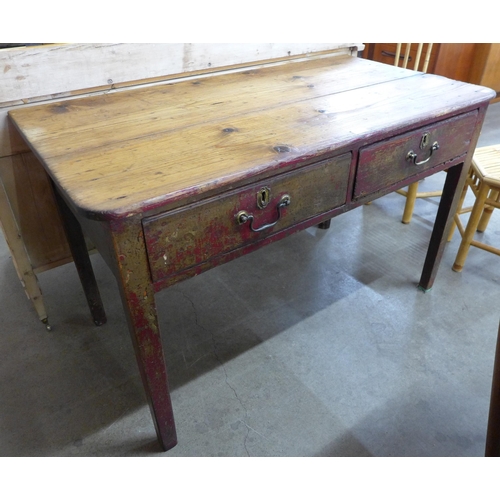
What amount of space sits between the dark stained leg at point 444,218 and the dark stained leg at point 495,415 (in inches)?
35.1

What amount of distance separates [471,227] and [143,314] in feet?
4.93

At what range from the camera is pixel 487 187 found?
1.76 metres

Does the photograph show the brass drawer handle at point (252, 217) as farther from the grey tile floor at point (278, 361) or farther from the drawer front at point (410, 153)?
the grey tile floor at point (278, 361)

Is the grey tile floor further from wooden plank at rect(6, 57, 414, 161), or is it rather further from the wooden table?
wooden plank at rect(6, 57, 414, 161)

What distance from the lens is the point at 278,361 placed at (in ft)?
5.10

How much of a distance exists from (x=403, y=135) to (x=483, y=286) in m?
0.99

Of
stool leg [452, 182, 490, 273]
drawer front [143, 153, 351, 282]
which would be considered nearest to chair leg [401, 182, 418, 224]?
stool leg [452, 182, 490, 273]

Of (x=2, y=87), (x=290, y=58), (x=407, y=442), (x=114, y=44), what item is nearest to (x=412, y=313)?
(x=407, y=442)

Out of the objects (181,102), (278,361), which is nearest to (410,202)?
(278,361)

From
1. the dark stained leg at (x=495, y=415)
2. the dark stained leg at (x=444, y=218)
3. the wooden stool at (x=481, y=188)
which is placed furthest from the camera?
the wooden stool at (x=481, y=188)

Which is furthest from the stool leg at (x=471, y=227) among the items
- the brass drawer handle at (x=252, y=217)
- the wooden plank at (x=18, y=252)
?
the wooden plank at (x=18, y=252)

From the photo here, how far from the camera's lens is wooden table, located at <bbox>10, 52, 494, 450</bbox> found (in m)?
0.89

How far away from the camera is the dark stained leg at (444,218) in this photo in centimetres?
156

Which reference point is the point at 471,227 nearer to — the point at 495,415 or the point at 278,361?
the point at 278,361
